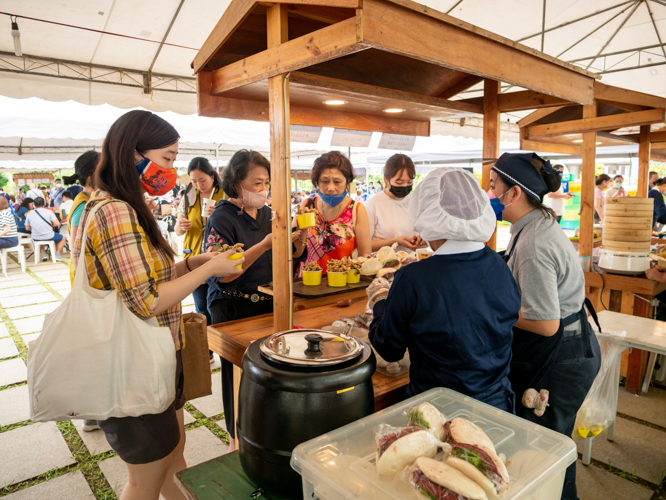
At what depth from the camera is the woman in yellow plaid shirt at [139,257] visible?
1.46 m

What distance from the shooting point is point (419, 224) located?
1.51 m

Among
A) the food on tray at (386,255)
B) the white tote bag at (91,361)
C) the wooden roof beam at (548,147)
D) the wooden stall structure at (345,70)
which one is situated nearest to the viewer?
the white tote bag at (91,361)

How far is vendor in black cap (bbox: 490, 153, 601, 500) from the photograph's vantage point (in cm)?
190

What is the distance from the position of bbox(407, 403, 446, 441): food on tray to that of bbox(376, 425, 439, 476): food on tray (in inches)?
2.5

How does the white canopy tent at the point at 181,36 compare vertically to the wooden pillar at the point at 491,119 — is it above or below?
above

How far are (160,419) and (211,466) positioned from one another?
0.33 meters

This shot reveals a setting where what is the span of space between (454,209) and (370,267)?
1242 millimetres

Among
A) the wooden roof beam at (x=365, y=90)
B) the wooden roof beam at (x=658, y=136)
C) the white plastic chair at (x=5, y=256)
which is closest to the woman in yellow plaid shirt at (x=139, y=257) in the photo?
the wooden roof beam at (x=365, y=90)

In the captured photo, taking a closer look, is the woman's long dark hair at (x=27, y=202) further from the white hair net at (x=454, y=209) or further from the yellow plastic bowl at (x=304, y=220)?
the white hair net at (x=454, y=209)

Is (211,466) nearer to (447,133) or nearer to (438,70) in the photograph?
(438,70)

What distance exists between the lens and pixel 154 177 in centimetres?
164

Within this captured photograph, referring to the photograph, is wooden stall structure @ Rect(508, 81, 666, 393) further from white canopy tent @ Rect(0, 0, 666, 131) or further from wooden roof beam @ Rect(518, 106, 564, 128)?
white canopy tent @ Rect(0, 0, 666, 131)

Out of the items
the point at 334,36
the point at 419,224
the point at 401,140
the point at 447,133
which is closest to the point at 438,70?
the point at 401,140

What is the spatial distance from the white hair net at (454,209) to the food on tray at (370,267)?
1.15 metres
